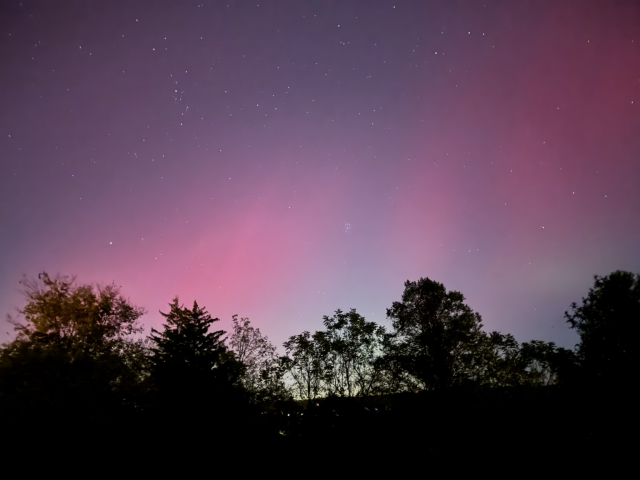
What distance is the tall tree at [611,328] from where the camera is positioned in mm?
12477

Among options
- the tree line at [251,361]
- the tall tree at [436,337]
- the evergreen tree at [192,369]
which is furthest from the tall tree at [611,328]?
the evergreen tree at [192,369]

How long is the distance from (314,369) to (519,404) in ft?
86.5

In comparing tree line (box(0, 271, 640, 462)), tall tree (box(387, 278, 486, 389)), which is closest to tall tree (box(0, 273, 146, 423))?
tree line (box(0, 271, 640, 462))

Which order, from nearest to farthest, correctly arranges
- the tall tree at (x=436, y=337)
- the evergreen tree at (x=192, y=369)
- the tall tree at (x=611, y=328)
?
the tall tree at (x=611, y=328)
the evergreen tree at (x=192, y=369)
the tall tree at (x=436, y=337)

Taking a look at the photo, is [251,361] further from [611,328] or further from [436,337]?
[611,328]

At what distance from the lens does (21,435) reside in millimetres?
9156

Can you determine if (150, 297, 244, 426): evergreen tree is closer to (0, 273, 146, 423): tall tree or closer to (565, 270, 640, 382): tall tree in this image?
(0, 273, 146, 423): tall tree

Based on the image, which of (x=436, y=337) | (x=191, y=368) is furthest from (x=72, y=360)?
(x=436, y=337)

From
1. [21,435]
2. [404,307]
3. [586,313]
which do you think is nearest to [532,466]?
[21,435]

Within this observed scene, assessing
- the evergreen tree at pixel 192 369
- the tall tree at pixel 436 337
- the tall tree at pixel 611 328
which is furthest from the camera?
the tall tree at pixel 436 337

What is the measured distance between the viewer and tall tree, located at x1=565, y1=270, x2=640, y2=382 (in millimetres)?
12477

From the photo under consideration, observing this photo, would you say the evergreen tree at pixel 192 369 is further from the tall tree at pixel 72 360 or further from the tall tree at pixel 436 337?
the tall tree at pixel 436 337

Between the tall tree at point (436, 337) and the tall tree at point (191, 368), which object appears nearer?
the tall tree at point (191, 368)

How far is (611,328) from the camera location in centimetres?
1683
